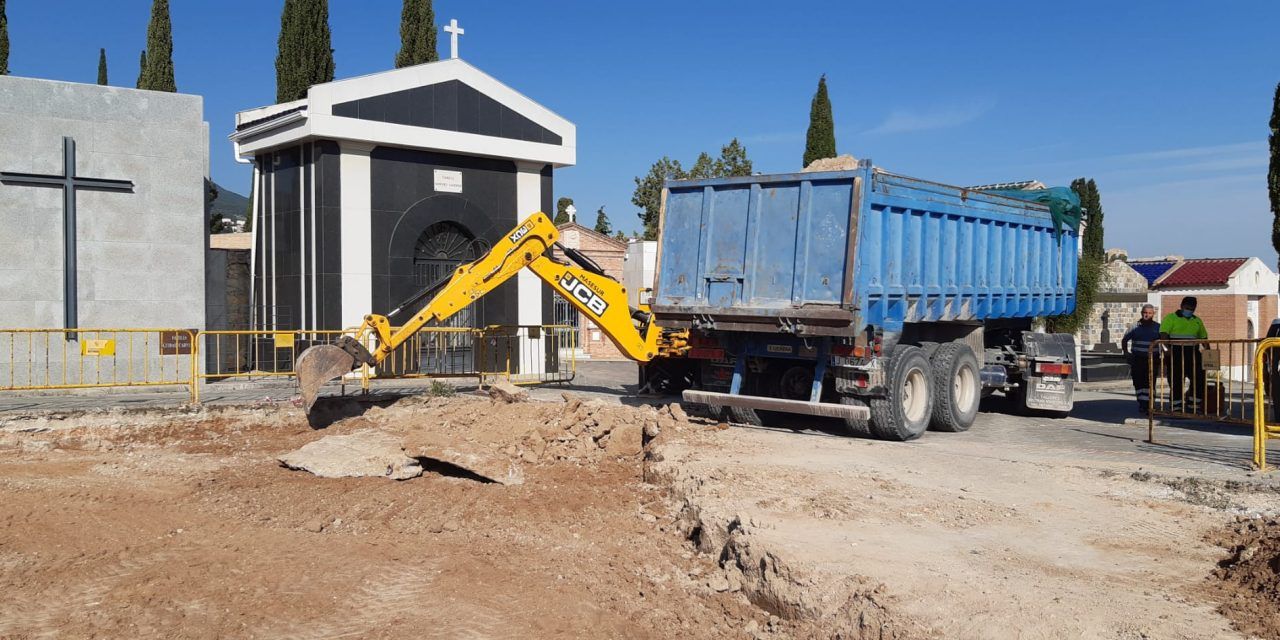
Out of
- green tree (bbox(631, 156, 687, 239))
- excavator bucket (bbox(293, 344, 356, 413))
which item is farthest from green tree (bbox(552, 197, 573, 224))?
excavator bucket (bbox(293, 344, 356, 413))

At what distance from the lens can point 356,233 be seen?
18.0 metres

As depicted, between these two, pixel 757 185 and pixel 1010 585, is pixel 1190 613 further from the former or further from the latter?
pixel 757 185

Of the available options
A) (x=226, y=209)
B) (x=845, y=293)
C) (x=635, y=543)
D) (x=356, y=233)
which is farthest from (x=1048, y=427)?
(x=226, y=209)

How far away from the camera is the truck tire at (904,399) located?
11.1 meters

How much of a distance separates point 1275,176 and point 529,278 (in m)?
14.4

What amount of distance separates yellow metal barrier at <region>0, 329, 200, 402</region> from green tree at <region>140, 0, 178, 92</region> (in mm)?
21200

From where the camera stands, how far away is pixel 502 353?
18.9 m

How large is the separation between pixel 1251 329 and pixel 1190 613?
3853cm

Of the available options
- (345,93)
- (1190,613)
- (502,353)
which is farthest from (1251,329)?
(1190,613)

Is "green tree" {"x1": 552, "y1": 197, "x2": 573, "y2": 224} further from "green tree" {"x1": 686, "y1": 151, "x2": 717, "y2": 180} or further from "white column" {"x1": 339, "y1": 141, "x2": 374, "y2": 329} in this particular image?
"white column" {"x1": 339, "y1": 141, "x2": 374, "y2": 329}

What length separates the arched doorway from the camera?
1853 centimetres

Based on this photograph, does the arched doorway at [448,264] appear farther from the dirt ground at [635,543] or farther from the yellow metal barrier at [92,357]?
the dirt ground at [635,543]

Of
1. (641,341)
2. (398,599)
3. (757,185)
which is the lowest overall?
(398,599)

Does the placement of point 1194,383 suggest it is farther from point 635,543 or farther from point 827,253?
point 635,543
